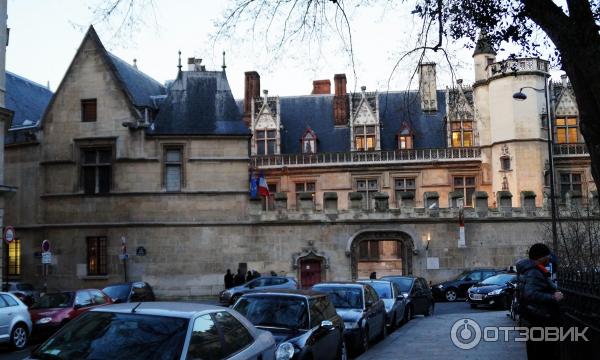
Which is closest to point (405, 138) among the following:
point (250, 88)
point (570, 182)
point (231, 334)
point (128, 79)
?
point (570, 182)

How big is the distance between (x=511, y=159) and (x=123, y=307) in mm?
35099

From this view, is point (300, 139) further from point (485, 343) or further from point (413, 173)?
point (485, 343)

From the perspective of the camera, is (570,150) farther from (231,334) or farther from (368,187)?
(231,334)

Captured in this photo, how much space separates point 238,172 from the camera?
29422 millimetres

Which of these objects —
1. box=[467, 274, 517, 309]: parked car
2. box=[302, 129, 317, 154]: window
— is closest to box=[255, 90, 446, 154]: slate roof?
box=[302, 129, 317, 154]: window

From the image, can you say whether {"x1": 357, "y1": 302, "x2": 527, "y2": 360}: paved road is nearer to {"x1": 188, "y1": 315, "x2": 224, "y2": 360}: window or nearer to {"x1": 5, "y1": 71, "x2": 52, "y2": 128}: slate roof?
{"x1": 188, "y1": 315, "x2": 224, "y2": 360}: window

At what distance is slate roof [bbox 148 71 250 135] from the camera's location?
2972 centimetres

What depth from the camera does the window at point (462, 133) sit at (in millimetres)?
41125

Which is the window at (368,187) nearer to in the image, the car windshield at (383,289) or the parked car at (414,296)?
the parked car at (414,296)

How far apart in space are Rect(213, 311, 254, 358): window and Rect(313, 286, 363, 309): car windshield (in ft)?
23.2

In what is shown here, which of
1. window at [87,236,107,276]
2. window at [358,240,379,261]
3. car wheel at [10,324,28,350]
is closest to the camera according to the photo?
car wheel at [10,324,28,350]

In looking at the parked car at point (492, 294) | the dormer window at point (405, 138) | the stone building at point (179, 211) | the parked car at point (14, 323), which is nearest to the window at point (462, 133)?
the dormer window at point (405, 138)

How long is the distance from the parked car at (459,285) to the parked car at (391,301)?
9469 mm

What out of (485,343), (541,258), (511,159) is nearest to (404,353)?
(485,343)
